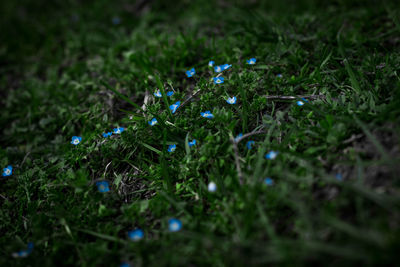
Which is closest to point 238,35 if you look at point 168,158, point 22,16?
point 168,158

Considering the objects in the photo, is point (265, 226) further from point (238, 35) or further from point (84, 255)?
point (238, 35)

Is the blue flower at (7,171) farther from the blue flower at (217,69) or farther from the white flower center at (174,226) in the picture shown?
the blue flower at (217,69)

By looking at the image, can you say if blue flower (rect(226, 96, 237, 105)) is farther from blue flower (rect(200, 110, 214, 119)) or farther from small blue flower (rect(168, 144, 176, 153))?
small blue flower (rect(168, 144, 176, 153))

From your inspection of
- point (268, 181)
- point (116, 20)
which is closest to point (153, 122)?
point (268, 181)

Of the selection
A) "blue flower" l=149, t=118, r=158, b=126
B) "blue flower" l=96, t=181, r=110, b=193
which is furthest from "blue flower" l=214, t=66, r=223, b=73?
"blue flower" l=96, t=181, r=110, b=193

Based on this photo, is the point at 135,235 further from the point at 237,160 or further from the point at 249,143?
the point at 249,143

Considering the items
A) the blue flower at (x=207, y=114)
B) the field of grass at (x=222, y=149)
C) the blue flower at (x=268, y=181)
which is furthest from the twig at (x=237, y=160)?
the blue flower at (x=207, y=114)
